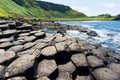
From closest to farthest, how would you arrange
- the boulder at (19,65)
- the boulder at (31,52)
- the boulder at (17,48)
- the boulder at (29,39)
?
1. the boulder at (19,65)
2. the boulder at (31,52)
3. the boulder at (17,48)
4. the boulder at (29,39)

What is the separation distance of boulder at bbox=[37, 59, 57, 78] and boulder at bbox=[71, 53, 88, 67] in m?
1.65

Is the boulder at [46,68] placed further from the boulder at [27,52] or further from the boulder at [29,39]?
the boulder at [29,39]

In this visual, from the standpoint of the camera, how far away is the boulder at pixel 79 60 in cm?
1619

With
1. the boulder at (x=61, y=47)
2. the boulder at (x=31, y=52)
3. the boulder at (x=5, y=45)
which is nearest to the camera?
the boulder at (x=31, y=52)

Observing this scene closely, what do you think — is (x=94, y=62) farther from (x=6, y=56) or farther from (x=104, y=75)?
(x=6, y=56)

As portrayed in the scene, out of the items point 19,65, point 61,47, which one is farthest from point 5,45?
point 19,65

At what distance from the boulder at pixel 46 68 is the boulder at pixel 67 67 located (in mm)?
625

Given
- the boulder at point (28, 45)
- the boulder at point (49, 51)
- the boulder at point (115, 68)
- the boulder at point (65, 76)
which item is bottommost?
the boulder at point (115, 68)

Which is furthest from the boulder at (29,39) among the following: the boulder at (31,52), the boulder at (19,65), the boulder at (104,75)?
the boulder at (104,75)

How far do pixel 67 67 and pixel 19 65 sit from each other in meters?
3.49

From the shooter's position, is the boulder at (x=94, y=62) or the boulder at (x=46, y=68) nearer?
the boulder at (x=46, y=68)

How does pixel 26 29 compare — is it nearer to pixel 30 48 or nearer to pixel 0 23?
pixel 0 23

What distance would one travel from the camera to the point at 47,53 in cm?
1753

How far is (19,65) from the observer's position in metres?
15.1
